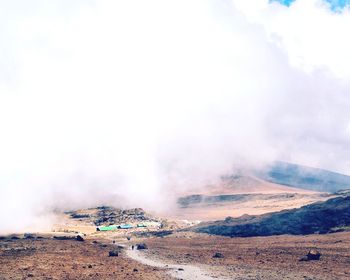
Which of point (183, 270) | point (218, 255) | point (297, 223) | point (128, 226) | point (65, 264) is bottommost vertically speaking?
point (128, 226)

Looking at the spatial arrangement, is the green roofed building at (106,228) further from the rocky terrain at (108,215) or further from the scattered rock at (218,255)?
the scattered rock at (218,255)

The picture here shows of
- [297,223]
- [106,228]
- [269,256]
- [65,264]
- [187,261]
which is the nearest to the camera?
[65,264]

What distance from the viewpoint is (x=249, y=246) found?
75312 mm

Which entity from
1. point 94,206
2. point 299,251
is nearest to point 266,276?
point 299,251

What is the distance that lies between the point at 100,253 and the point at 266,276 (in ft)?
107

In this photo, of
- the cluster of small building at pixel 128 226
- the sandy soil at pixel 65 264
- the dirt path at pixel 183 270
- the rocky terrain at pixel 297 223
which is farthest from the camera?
the cluster of small building at pixel 128 226

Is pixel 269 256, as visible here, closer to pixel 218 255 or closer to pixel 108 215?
pixel 218 255

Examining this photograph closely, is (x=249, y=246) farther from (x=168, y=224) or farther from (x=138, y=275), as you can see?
(x=168, y=224)

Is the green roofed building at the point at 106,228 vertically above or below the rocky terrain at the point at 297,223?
below

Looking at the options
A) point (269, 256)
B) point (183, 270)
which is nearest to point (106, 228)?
point (269, 256)

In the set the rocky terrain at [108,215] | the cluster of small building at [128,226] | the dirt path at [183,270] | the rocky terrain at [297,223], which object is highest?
the dirt path at [183,270]

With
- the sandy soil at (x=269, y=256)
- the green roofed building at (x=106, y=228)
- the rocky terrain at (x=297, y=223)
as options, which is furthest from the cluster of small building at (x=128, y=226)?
the sandy soil at (x=269, y=256)

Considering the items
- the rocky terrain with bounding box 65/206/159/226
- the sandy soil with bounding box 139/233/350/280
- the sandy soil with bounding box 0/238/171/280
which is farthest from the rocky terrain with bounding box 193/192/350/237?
the sandy soil with bounding box 0/238/171/280

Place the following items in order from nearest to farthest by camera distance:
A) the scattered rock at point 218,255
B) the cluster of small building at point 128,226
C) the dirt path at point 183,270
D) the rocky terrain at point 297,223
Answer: the dirt path at point 183,270, the scattered rock at point 218,255, the rocky terrain at point 297,223, the cluster of small building at point 128,226
